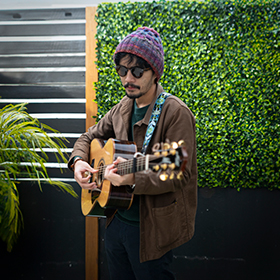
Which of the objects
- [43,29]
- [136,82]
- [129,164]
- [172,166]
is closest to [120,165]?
[129,164]

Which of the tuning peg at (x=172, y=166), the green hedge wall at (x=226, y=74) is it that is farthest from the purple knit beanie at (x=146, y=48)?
the green hedge wall at (x=226, y=74)


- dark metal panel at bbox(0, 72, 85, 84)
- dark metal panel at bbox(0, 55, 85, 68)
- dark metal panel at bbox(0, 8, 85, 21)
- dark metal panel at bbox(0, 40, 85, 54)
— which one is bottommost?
dark metal panel at bbox(0, 72, 85, 84)

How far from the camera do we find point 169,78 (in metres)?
2.50

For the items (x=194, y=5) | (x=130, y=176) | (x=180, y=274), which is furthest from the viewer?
(x=180, y=274)

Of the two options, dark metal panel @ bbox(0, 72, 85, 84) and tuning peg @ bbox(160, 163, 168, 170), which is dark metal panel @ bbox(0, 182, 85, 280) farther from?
tuning peg @ bbox(160, 163, 168, 170)

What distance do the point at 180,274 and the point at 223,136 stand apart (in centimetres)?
145

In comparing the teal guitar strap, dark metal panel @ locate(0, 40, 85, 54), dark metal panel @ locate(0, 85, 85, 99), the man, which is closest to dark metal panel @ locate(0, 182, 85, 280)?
dark metal panel @ locate(0, 85, 85, 99)

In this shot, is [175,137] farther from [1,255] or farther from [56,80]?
[1,255]

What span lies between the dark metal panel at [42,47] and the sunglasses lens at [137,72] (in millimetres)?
1427

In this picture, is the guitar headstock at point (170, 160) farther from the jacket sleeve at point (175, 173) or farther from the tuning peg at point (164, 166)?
the jacket sleeve at point (175, 173)

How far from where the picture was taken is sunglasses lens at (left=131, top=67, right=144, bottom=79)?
1.44 metres

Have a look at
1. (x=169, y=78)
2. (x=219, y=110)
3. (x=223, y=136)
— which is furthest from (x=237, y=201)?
(x=169, y=78)

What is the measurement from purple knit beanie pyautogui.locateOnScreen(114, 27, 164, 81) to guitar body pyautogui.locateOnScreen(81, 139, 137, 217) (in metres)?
0.47

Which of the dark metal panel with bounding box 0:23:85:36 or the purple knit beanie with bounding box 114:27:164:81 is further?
the dark metal panel with bounding box 0:23:85:36
